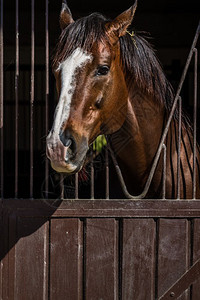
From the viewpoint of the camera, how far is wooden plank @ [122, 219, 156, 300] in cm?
220

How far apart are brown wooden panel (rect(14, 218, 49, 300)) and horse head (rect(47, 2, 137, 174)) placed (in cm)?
52

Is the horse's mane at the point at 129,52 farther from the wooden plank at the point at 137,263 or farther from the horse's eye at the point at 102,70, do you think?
the wooden plank at the point at 137,263

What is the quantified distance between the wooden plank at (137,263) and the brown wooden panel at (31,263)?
41 centimetres

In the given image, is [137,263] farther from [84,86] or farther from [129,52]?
[129,52]

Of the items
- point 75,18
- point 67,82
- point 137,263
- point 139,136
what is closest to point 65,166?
point 67,82

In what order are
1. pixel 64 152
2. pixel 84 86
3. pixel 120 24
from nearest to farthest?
pixel 64 152, pixel 84 86, pixel 120 24

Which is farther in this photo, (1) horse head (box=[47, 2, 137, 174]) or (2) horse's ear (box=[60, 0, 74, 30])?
(2) horse's ear (box=[60, 0, 74, 30])

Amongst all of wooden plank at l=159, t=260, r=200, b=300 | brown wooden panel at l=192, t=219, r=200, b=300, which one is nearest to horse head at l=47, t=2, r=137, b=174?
brown wooden panel at l=192, t=219, r=200, b=300

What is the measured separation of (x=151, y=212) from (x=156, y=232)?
110 millimetres

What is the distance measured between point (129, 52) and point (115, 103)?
29cm

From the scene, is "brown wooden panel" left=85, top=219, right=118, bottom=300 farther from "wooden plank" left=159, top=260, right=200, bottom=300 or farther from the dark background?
the dark background

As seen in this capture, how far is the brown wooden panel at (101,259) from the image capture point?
2.20 meters

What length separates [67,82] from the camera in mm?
1876

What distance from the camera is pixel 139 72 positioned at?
2.22m
